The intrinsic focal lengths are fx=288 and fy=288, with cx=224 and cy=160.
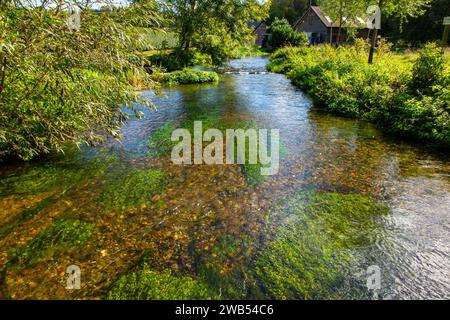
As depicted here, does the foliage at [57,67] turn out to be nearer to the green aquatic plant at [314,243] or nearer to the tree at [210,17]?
the green aquatic plant at [314,243]

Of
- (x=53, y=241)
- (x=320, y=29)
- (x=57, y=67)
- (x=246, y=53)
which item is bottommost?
(x=53, y=241)

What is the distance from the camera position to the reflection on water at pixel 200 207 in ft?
16.2

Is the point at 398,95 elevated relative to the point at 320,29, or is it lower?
lower

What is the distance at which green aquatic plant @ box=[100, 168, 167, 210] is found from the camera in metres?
6.91

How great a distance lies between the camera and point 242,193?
7.47m

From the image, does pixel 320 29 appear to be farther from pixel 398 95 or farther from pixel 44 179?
pixel 44 179

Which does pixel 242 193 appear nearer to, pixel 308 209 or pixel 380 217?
pixel 308 209

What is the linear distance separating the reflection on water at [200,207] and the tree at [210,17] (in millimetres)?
21389

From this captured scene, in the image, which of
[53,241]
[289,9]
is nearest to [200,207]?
[53,241]

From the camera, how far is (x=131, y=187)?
7.64 m

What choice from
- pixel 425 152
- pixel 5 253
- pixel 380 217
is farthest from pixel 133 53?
pixel 425 152

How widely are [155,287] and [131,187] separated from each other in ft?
11.7

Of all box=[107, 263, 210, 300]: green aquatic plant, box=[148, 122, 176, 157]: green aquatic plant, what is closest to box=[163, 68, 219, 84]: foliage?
box=[148, 122, 176, 157]: green aquatic plant
